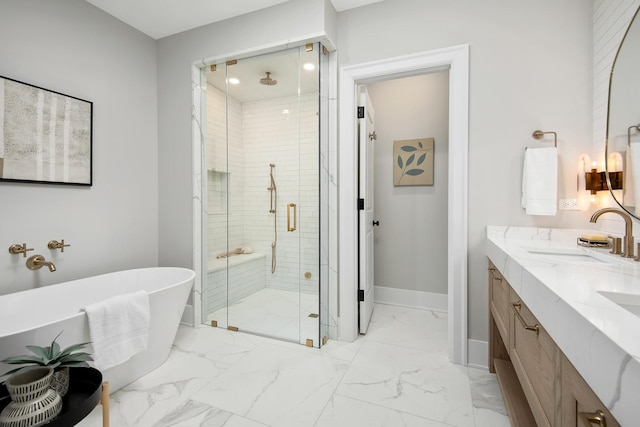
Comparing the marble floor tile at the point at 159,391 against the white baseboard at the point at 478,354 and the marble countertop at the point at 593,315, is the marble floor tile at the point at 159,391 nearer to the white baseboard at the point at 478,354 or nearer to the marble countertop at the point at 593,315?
the white baseboard at the point at 478,354

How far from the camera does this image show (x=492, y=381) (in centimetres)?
194

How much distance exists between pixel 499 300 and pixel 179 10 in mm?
3273

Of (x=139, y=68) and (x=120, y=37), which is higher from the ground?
(x=120, y=37)

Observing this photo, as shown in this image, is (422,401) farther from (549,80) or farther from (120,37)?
(120,37)

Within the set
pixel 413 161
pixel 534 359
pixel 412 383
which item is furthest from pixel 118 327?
pixel 413 161

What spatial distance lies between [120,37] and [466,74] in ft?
9.70

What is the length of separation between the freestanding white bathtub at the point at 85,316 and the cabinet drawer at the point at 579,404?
6.82ft

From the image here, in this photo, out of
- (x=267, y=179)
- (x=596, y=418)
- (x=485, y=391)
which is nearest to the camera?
(x=596, y=418)

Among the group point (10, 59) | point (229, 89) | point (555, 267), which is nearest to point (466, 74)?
point (555, 267)

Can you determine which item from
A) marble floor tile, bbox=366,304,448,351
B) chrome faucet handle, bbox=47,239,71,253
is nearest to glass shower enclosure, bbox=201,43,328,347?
marble floor tile, bbox=366,304,448,351

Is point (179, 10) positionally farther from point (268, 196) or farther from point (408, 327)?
point (408, 327)

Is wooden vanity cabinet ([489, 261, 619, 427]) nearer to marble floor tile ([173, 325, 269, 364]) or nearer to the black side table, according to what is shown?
the black side table

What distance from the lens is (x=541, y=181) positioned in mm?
1886

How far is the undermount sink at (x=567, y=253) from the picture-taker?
1.59 m
